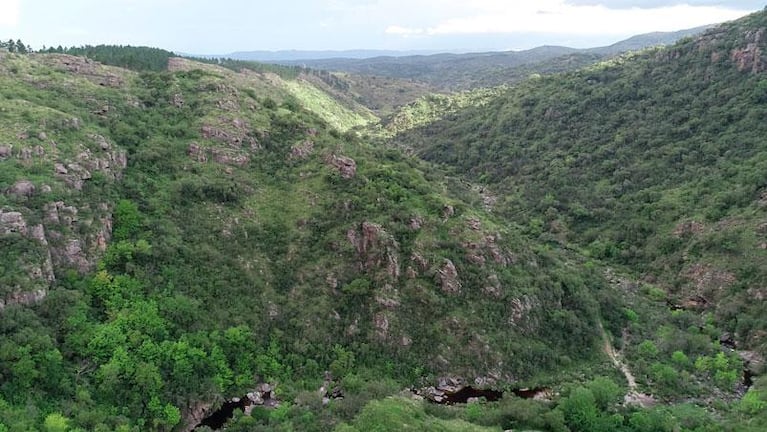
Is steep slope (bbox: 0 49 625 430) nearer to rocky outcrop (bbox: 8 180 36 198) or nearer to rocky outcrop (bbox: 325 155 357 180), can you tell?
rocky outcrop (bbox: 8 180 36 198)

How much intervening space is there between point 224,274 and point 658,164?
103227 millimetres

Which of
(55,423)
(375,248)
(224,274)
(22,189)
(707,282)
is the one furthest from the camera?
(707,282)

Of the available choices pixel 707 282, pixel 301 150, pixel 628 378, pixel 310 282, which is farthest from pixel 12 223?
pixel 707 282

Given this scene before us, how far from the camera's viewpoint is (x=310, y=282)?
75.9 m

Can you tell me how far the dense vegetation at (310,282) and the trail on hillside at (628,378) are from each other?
0.28 meters

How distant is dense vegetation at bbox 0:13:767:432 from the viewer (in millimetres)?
58375

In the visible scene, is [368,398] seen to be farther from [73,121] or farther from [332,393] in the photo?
[73,121]

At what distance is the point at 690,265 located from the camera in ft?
318

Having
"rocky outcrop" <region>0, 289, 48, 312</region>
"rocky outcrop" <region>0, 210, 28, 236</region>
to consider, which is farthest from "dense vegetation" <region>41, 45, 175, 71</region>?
"rocky outcrop" <region>0, 289, 48, 312</region>

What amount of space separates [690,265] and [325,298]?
68079 millimetres

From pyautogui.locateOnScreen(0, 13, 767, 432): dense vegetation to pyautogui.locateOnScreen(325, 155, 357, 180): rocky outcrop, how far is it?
49 centimetres

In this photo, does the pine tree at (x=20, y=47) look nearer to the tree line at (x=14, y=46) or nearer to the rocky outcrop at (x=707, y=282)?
the tree line at (x=14, y=46)

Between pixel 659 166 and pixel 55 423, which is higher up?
pixel 659 166

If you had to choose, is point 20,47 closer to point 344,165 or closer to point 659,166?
point 344,165
